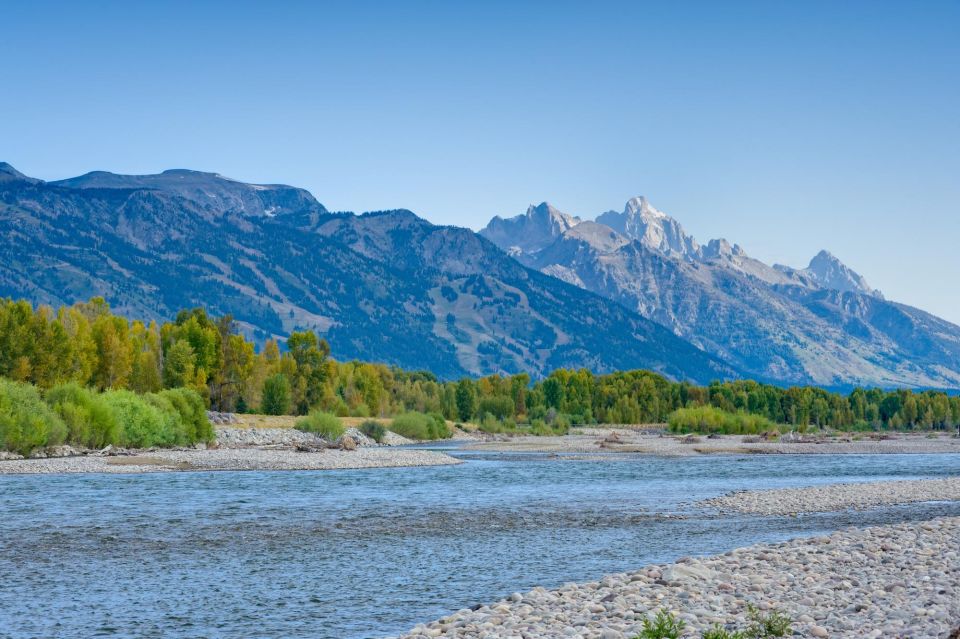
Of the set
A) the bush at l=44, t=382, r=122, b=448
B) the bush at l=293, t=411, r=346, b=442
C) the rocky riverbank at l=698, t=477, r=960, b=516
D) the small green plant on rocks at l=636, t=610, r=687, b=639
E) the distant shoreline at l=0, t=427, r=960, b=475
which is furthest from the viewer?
the bush at l=293, t=411, r=346, b=442

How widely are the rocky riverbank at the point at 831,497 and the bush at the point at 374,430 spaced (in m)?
74.6

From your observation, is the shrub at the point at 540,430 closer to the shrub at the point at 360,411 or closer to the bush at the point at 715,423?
the bush at the point at 715,423

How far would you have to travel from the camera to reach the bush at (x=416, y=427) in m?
139

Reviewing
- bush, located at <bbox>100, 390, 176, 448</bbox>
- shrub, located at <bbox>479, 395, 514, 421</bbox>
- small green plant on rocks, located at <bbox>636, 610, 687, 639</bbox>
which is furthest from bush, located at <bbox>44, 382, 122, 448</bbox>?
shrub, located at <bbox>479, 395, 514, 421</bbox>

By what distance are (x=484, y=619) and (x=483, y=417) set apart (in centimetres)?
16884

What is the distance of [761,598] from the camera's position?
20.8 metres

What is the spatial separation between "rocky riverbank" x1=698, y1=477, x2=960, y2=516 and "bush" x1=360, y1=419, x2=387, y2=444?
74.6m

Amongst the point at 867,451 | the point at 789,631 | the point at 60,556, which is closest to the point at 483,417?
the point at 867,451

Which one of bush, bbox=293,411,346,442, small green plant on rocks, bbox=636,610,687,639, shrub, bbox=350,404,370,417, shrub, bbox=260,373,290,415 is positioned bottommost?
small green plant on rocks, bbox=636,610,687,639

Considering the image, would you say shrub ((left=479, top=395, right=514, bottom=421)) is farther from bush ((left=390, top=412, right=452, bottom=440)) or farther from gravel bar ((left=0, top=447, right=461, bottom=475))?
gravel bar ((left=0, top=447, right=461, bottom=475))

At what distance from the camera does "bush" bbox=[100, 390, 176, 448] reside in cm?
8462

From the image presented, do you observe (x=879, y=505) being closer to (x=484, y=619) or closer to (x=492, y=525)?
(x=492, y=525)

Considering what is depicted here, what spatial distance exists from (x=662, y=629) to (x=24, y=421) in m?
67.6

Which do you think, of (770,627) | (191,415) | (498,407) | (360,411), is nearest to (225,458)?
(191,415)
